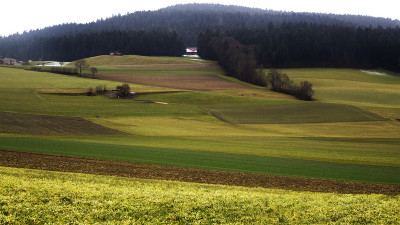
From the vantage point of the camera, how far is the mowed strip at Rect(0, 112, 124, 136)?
133ft

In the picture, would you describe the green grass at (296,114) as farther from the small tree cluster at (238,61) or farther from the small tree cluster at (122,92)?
the small tree cluster at (238,61)

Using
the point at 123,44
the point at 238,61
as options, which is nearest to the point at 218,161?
the point at 238,61

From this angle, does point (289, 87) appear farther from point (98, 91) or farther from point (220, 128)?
point (98, 91)

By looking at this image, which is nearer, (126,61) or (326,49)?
(126,61)

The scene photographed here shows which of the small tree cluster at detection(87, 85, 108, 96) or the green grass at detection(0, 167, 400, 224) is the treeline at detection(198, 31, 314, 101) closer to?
the small tree cluster at detection(87, 85, 108, 96)

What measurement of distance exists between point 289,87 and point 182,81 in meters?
29.6

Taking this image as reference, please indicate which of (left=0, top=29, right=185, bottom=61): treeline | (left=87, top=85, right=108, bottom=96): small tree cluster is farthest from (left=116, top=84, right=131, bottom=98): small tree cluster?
(left=0, top=29, right=185, bottom=61): treeline

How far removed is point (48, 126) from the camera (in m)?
43.6

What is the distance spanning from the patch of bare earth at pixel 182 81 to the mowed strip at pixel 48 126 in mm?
46540

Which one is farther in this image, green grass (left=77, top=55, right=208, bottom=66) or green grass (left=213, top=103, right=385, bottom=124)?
green grass (left=77, top=55, right=208, bottom=66)

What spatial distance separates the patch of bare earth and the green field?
8.12m

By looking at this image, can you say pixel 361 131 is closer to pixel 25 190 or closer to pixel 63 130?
pixel 63 130

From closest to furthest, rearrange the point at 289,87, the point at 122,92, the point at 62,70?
the point at 122,92 → the point at 289,87 → the point at 62,70

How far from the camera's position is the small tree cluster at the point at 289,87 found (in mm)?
84769
